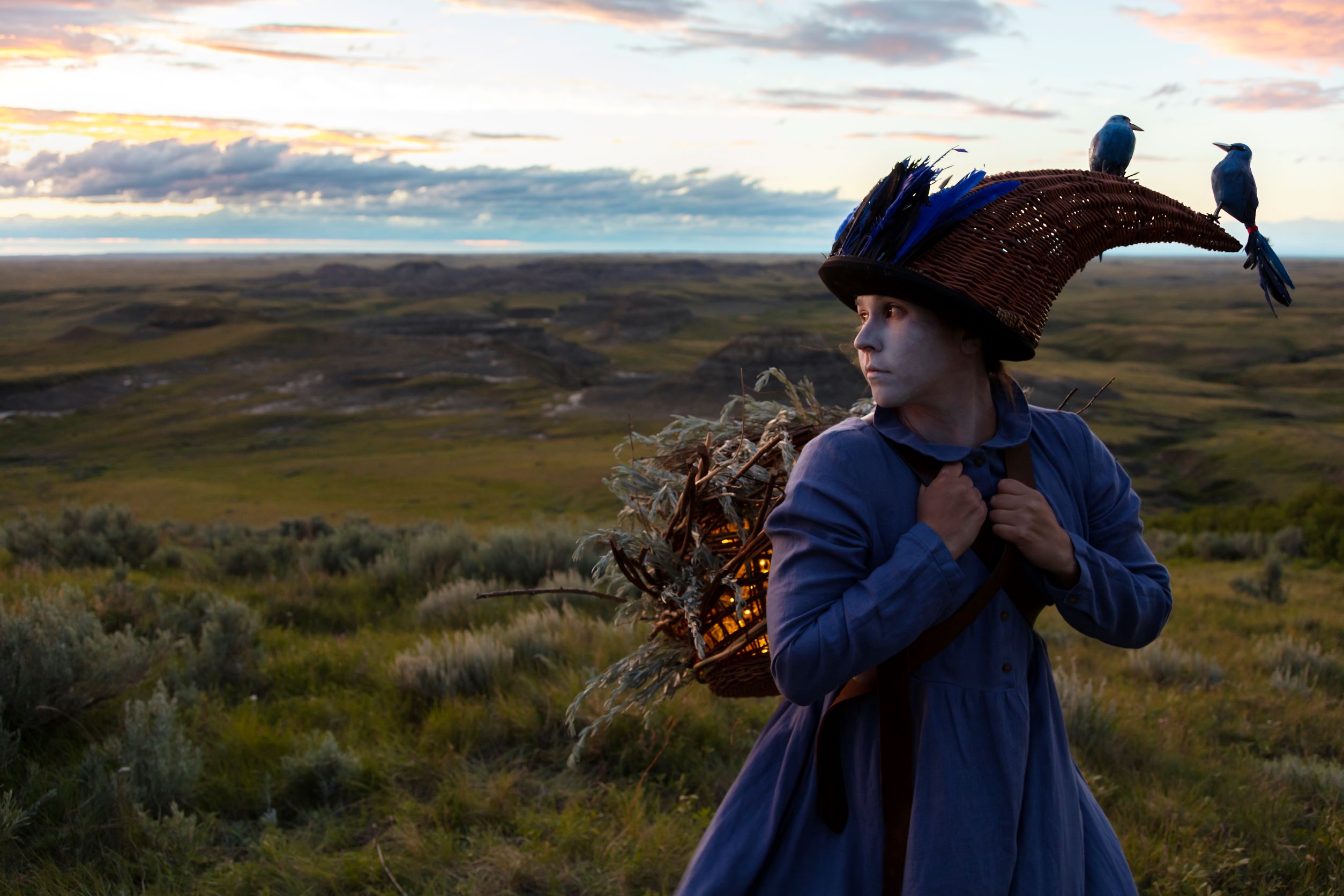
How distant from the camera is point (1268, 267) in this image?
2025 millimetres

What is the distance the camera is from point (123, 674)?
4594 mm

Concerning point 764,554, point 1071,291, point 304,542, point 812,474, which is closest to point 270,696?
point 764,554

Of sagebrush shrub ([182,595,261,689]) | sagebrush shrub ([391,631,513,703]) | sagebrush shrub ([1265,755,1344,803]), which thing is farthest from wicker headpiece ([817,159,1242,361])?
sagebrush shrub ([182,595,261,689])

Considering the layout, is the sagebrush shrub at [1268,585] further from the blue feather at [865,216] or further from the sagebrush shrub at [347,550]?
the blue feather at [865,216]

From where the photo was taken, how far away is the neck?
1.91m

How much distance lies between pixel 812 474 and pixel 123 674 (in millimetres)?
4259

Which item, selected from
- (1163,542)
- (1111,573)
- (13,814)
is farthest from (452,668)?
(1163,542)

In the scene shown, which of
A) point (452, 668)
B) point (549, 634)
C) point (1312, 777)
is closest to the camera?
point (1312, 777)

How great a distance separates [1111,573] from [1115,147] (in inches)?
38.3

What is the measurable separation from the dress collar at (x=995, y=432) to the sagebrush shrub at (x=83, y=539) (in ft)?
26.1

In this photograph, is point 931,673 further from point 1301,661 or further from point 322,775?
point 1301,661

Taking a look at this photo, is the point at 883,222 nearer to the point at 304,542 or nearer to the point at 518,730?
the point at 518,730

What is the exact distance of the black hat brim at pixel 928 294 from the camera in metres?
1.73

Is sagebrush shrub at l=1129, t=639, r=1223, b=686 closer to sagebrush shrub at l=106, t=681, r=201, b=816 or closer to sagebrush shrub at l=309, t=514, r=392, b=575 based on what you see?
sagebrush shrub at l=106, t=681, r=201, b=816
